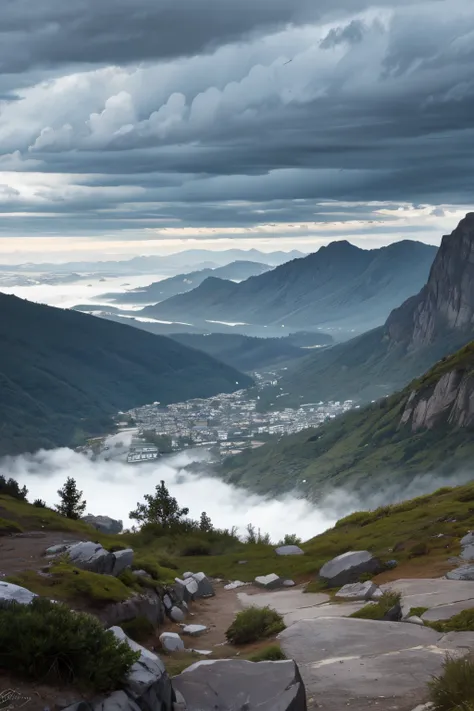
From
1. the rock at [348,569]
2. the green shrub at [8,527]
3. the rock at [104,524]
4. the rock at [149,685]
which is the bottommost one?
the rock at [104,524]

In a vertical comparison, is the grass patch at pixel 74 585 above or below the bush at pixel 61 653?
below

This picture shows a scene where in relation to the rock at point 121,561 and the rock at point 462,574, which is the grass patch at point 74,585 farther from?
the rock at point 462,574

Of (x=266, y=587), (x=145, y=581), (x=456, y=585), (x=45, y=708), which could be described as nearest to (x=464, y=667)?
(x=45, y=708)

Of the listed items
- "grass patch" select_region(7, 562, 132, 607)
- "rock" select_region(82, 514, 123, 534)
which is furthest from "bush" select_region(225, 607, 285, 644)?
"rock" select_region(82, 514, 123, 534)

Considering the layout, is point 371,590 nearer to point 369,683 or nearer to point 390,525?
point 369,683

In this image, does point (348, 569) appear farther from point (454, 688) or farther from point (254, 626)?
point (454, 688)

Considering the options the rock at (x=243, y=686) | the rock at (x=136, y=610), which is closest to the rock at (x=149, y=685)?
the rock at (x=243, y=686)
